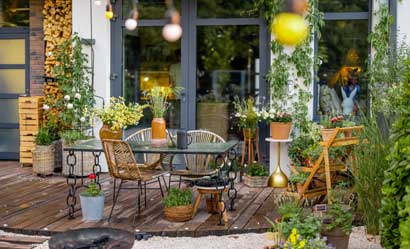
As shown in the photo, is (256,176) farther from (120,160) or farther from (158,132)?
(120,160)

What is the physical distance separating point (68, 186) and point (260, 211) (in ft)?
8.52

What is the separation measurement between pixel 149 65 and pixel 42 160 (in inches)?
76.6

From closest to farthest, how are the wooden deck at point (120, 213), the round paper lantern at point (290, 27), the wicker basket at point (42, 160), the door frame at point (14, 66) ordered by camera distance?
the round paper lantern at point (290, 27)
the wooden deck at point (120, 213)
the wicker basket at point (42, 160)
the door frame at point (14, 66)

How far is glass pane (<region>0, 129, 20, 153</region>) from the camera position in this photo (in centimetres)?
906

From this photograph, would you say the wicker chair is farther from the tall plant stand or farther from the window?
the window

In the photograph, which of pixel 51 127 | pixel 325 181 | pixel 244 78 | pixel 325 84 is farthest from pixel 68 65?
pixel 325 181

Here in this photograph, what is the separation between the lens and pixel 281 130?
7.11 metres

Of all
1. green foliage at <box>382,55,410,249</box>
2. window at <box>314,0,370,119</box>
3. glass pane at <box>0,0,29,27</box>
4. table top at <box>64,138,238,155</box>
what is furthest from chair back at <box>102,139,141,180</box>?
glass pane at <box>0,0,29,27</box>

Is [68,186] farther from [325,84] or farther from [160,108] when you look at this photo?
[325,84]

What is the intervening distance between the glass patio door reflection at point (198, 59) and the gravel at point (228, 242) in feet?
10.3

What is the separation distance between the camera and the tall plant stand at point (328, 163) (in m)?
5.36

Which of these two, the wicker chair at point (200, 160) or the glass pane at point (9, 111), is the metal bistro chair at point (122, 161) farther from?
the glass pane at point (9, 111)

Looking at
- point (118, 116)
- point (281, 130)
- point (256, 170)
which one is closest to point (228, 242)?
point (118, 116)

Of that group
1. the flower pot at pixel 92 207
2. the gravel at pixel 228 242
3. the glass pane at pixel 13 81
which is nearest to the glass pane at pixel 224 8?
the glass pane at pixel 13 81
